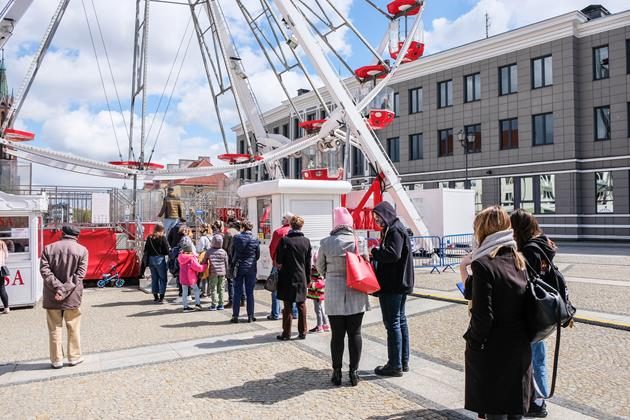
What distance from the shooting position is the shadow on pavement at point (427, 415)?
4.54m

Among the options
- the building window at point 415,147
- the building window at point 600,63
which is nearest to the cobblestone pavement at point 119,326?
the building window at point 600,63

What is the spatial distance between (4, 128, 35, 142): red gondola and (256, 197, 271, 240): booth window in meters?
6.59

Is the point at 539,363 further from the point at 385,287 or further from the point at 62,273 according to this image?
the point at 62,273

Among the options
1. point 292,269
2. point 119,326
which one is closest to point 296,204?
point 119,326

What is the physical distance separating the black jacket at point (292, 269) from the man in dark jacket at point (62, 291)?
255 centimetres

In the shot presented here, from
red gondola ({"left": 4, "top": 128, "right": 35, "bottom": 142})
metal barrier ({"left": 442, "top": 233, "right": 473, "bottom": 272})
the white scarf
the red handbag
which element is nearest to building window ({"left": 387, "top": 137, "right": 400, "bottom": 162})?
metal barrier ({"left": 442, "top": 233, "right": 473, "bottom": 272})

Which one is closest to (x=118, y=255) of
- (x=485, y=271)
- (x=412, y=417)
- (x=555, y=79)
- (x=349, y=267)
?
(x=349, y=267)

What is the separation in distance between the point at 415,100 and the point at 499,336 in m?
38.5

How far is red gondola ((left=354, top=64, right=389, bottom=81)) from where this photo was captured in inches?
719

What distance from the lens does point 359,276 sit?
17.2 feet

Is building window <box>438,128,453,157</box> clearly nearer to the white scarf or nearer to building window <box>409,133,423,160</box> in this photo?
building window <box>409,133,423,160</box>

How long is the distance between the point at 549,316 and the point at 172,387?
3.82 m

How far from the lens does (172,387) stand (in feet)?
17.8

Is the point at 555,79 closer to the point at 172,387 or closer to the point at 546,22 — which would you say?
the point at 546,22
